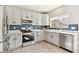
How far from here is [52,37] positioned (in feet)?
10.1

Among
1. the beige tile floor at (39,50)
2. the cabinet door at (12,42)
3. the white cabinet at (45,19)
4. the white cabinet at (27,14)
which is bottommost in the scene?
the beige tile floor at (39,50)

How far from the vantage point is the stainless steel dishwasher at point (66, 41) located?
90.2 inches

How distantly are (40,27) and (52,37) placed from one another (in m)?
0.59

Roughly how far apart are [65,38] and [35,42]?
1035 mm

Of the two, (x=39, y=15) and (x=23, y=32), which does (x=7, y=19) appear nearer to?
(x=23, y=32)

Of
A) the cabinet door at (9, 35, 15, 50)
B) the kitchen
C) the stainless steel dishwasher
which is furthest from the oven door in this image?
the stainless steel dishwasher

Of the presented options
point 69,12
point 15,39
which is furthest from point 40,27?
point 69,12

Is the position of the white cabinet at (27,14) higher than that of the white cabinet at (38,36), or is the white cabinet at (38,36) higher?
the white cabinet at (27,14)

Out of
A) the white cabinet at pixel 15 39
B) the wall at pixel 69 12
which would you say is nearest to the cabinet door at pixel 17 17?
the white cabinet at pixel 15 39

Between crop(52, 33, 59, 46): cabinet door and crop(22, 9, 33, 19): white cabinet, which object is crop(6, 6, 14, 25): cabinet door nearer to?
crop(22, 9, 33, 19): white cabinet

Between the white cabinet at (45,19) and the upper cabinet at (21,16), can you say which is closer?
the upper cabinet at (21,16)

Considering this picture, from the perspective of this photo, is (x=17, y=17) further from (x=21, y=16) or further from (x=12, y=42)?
(x=12, y=42)

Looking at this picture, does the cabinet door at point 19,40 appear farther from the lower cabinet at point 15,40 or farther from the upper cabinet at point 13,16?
the upper cabinet at point 13,16
